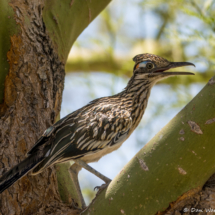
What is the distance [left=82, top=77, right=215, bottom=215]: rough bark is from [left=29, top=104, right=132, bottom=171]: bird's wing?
0.90 metres

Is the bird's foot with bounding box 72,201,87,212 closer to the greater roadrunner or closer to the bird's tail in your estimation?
the greater roadrunner

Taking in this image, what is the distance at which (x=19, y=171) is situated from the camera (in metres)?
2.90

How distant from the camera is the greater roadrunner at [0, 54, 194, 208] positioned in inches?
121

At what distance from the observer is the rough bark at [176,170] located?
2.28 metres

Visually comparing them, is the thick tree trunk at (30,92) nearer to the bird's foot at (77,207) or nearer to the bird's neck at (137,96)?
the bird's foot at (77,207)

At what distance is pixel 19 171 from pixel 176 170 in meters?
1.46

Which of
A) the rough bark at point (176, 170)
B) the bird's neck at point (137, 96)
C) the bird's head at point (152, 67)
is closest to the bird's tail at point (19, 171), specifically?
the rough bark at point (176, 170)

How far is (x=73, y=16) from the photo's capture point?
13.5ft

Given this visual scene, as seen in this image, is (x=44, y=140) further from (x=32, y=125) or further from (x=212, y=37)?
(x=212, y=37)

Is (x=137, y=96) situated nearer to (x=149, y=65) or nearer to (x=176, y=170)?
(x=149, y=65)

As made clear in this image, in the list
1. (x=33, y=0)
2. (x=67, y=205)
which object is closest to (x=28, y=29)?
(x=33, y=0)

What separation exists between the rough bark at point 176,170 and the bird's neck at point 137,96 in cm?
142

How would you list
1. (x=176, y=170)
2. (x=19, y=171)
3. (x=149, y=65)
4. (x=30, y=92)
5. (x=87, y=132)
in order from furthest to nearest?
(x=149, y=65), (x=30, y=92), (x=87, y=132), (x=19, y=171), (x=176, y=170)

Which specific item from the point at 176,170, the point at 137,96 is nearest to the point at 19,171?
the point at 176,170
